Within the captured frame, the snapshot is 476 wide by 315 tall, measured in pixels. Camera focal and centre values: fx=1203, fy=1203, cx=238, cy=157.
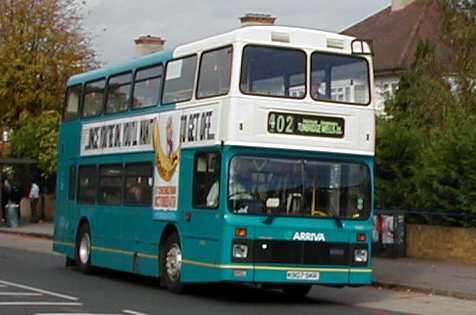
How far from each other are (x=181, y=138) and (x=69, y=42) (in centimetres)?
3411

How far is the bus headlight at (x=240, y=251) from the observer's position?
59.3ft

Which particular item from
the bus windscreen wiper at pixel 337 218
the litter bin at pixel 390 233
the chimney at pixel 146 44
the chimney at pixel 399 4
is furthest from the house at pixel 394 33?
the bus windscreen wiper at pixel 337 218

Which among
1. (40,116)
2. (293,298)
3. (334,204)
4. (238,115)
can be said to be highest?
(40,116)

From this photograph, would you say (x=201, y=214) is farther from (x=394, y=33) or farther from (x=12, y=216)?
(x=394, y=33)

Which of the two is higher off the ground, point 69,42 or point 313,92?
point 69,42

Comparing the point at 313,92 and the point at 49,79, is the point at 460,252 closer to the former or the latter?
the point at 313,92

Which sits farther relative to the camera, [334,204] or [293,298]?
[293,298]

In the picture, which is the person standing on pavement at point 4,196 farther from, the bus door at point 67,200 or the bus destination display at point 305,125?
the bus destination display at point 305,125

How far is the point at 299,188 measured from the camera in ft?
60.6

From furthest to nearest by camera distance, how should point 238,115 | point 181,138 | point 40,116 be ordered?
point 40,116
point 181,138
point 238,115

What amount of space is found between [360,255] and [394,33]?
43.3m

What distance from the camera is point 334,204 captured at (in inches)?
740

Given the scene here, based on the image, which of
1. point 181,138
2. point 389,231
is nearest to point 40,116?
point 389,231

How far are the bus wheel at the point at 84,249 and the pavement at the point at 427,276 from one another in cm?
571
